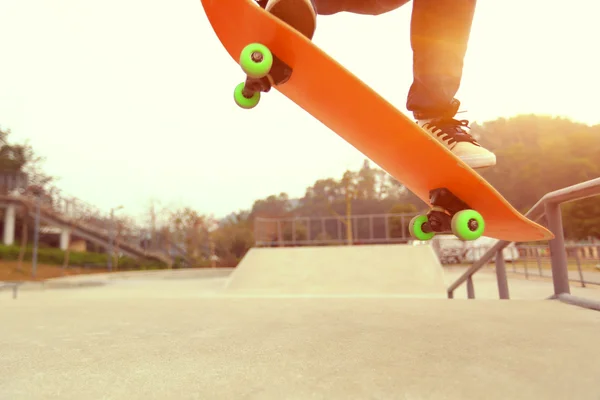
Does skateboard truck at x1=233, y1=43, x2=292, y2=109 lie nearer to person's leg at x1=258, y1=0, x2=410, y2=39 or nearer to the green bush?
person's leg at x1=258, y1=0, x2=410, y2=39

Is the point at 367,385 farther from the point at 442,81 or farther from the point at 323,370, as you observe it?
the point at 442,81

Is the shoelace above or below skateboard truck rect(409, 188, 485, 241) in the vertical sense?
above

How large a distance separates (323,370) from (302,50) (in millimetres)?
1153

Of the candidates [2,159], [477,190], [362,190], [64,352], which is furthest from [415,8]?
[2,159]

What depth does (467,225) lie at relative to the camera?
160 centimetres

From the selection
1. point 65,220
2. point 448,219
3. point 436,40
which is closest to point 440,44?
point 436,40

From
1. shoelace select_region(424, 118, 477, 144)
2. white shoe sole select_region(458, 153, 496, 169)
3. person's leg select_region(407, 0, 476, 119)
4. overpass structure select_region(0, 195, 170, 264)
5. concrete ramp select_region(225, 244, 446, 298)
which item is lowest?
concrete ramp select_region(225, 244, 446, 298)

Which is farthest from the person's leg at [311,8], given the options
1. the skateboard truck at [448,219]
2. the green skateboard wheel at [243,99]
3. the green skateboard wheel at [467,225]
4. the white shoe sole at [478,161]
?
the green skateboard wheel at [467,225]

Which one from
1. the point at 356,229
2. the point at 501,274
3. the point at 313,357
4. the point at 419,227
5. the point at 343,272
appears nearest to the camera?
the point at 313,357

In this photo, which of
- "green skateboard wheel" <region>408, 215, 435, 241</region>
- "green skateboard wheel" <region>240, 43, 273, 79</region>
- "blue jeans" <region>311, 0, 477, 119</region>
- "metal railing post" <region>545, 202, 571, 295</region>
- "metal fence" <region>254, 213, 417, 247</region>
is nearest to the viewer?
"green skateboard wheel" <region>240, 43, 273, 79</region>

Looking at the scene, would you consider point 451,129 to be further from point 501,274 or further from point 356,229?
point 356,229

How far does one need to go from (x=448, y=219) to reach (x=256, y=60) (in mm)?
1044

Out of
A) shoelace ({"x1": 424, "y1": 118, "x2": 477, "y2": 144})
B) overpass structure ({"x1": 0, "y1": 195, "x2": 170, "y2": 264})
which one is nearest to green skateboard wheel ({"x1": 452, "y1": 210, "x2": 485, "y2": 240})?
shoelace ({"x1": 424, "y1": 118, "x2": 477, "y2": 144})

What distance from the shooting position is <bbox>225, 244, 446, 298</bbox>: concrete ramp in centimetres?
955
